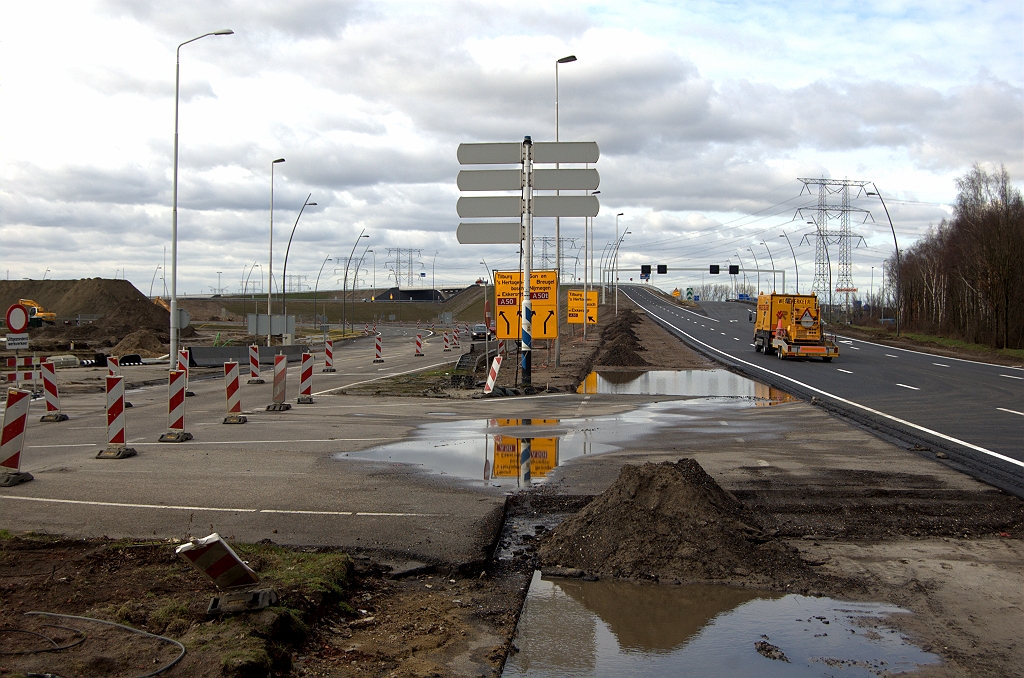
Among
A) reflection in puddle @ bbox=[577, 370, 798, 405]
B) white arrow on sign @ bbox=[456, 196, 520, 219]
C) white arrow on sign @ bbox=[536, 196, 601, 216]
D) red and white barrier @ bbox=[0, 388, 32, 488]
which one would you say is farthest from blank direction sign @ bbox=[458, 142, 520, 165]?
red and white barrier @ bbox=[0, 388, 32, 488]

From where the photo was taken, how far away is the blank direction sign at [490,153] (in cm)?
2269

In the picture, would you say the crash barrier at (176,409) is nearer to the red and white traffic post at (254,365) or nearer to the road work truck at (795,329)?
the red and white traffic post at (254,365)

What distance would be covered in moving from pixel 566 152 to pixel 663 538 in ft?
57.4

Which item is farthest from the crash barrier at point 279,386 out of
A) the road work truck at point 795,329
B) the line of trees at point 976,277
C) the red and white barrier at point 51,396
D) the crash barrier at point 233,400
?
the line of trees at point 976,277

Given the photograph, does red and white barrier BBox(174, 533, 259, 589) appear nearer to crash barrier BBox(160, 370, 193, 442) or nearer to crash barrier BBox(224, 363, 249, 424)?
crash barrier BBox(160, 370, 193, 442)

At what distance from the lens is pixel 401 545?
727 centimetres

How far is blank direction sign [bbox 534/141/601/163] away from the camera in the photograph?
22641 millimetres

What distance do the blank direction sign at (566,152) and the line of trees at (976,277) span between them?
42.0 meters

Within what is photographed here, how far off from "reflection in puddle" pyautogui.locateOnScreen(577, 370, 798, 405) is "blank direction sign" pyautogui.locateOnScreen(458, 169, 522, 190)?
669cm

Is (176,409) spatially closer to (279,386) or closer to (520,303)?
(279,386)

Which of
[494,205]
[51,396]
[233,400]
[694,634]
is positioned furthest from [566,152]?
[694,634]

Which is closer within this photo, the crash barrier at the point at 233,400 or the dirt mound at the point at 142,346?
the crash barrier at the point at 233,400

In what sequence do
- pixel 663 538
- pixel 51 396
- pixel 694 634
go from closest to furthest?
pixel 694 634
pixel 663 538
pixel 51 396

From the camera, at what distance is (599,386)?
27.2 metres
